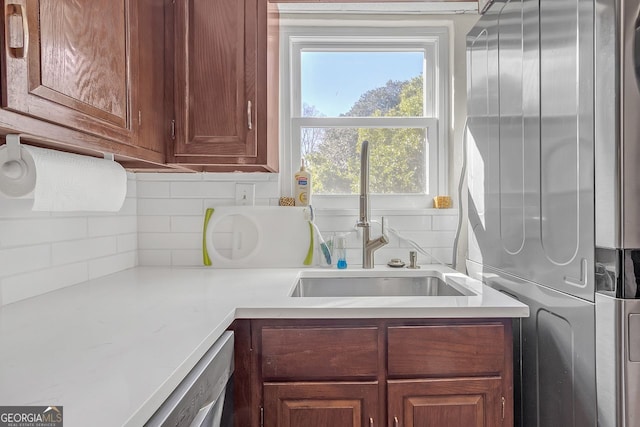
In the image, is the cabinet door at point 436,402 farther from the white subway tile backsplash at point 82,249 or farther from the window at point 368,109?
the white subway tile backsplash at point 82,249

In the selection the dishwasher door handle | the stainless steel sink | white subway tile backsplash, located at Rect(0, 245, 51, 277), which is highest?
white subway tile backsplash, located at Rect(0, 245, 51, 277)

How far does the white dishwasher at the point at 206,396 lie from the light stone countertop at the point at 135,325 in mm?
30

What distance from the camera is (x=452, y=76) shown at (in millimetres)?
1895

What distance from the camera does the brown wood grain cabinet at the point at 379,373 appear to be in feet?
3.61

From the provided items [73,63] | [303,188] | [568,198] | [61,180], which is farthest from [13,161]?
[568,198]

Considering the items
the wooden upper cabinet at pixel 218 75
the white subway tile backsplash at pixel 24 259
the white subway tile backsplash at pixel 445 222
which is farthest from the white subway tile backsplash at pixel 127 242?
the white subway tile backsplash at pixel 445 222

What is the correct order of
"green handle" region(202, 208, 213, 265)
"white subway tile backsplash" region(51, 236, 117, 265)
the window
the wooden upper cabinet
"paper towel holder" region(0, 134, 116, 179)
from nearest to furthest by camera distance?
"paper towel holder" region(0, 134, 116, 179) → "white subway tile backsplash" region(51, 236, 117, 265) → the wooden upper cabinet → "green handle" region(202, 208, 213, 265) → the window

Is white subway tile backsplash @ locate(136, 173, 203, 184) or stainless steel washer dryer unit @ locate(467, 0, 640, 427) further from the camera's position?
white subway tile backsplash @ locate(136, 173, 203, 184)

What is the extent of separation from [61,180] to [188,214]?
2.82 feet

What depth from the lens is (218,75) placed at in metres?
1.47

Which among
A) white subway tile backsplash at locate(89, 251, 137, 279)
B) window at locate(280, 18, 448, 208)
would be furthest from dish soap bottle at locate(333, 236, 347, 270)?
white subway tile backsplash at locate(89, 251, 137, 279)

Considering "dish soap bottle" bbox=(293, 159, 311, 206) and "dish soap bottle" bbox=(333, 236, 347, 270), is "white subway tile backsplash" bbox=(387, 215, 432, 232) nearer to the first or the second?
"dish soap bottle" bbox=(333, 236, 347, 270)

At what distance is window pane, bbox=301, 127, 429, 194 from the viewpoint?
1.95 metres

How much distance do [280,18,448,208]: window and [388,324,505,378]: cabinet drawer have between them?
913 mm
